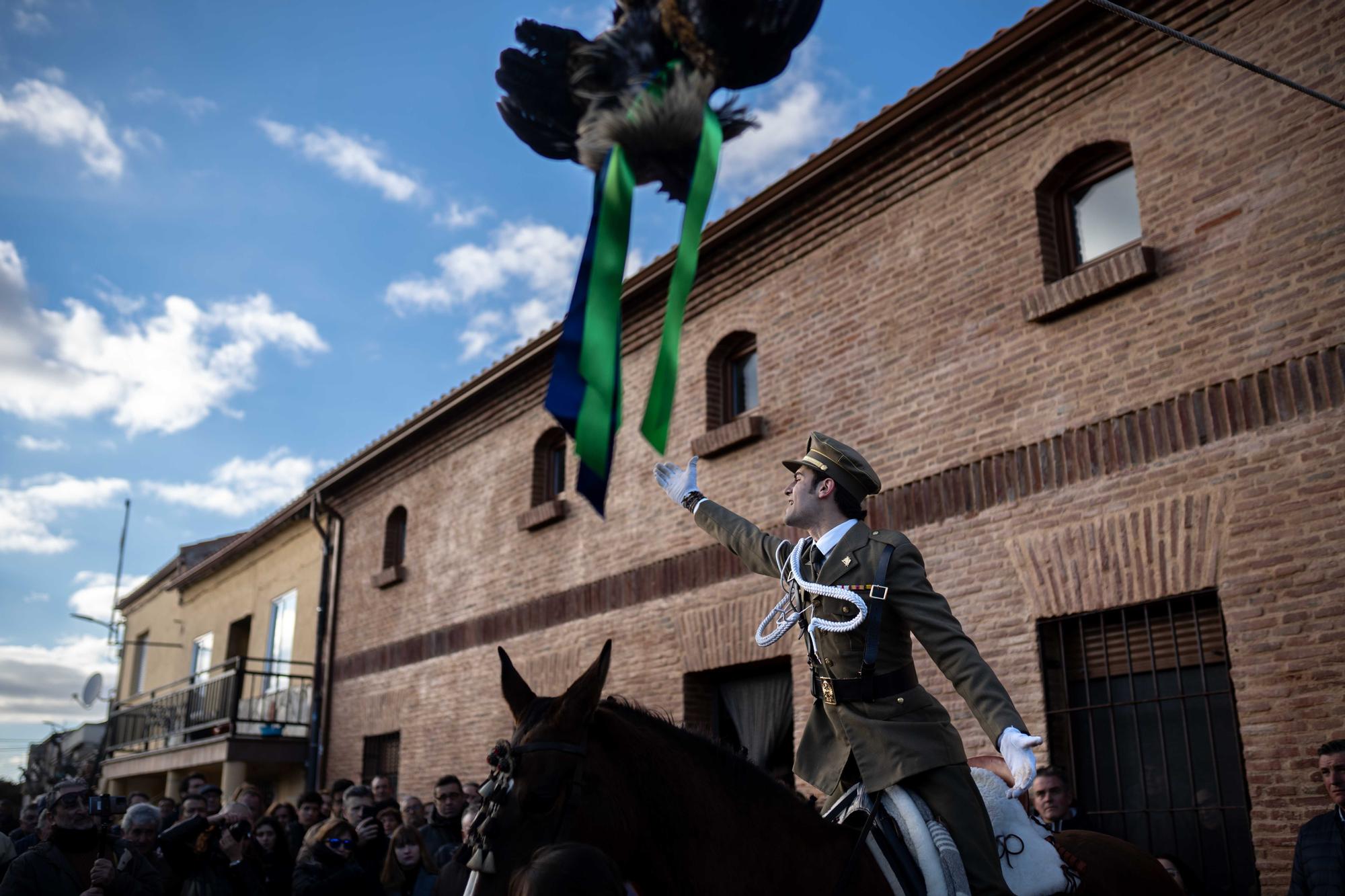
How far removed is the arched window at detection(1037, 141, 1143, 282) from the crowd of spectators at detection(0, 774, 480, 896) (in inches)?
223

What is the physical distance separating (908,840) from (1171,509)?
4.75m

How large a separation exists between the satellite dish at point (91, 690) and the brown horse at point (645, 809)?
28343 millimetres

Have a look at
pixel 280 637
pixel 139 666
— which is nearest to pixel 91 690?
pixel 139 666

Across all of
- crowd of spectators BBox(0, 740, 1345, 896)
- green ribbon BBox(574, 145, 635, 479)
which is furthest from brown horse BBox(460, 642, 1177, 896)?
green ribbon BBox(574, 145, 635, 479)

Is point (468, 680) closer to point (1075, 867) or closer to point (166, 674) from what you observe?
→ point (1075, 867)

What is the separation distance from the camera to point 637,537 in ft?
37.7

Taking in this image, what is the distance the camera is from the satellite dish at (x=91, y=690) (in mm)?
27266

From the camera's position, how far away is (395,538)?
1702 cm

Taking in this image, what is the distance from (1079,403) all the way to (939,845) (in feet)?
17.5

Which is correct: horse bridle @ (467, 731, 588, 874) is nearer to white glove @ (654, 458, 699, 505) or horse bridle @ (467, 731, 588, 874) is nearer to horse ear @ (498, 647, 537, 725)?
horse ear @ (498, 647, 537, 725)

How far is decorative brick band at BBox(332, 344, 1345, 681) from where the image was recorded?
21.6 ft

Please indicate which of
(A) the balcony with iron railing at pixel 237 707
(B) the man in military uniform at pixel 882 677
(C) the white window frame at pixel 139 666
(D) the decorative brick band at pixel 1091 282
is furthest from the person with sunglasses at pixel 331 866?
(C) the white window frame at pixel 139 666

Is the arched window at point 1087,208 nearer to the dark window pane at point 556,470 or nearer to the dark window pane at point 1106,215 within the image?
the dark window pane at point 1106,215

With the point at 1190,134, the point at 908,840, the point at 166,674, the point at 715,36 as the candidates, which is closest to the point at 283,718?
the point at 166,674
